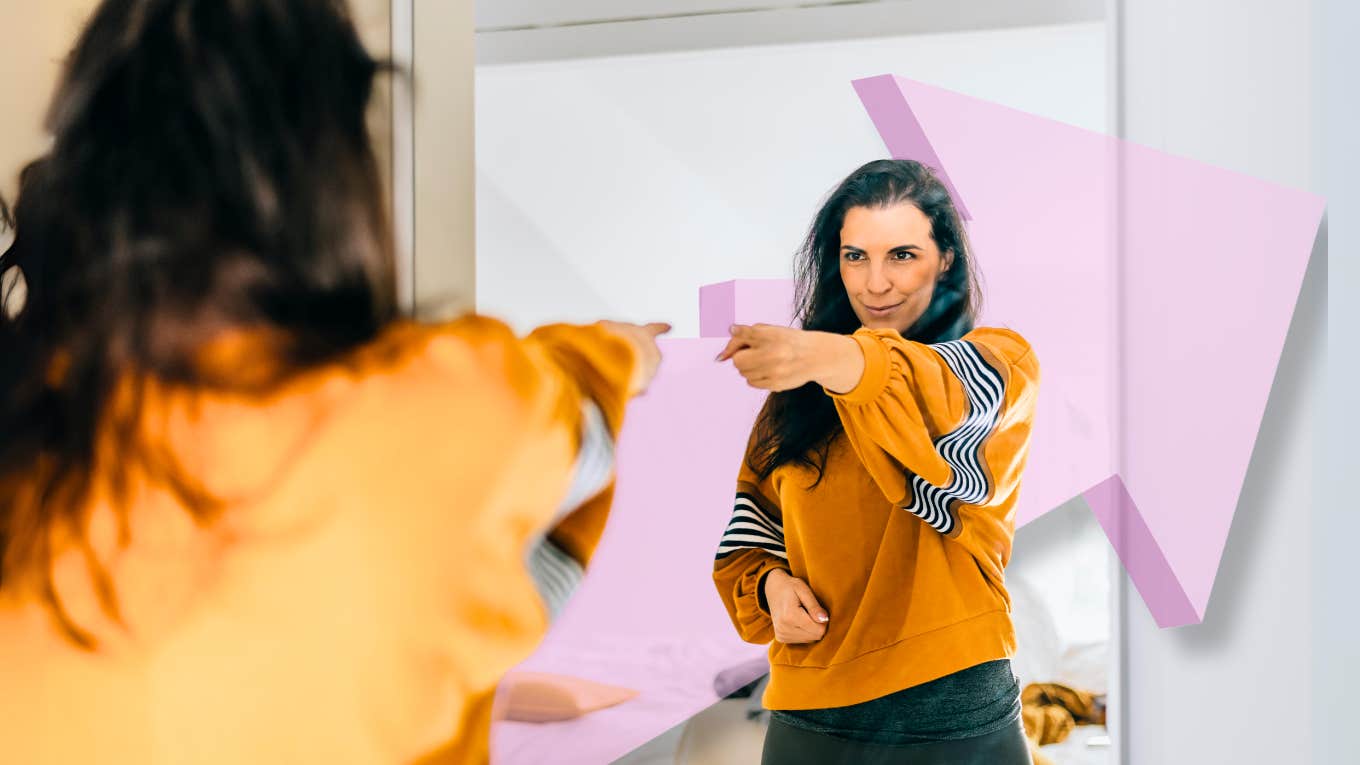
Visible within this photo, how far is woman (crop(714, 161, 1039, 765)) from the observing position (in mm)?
936

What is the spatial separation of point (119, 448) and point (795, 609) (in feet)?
1.90

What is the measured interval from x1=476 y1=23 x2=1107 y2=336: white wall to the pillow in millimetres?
327

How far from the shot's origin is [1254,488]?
1.01 meters

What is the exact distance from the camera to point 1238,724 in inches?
39.8

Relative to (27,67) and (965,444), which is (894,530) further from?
(27,67)

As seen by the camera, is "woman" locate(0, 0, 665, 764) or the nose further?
the nose

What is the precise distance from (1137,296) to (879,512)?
328 millimetres

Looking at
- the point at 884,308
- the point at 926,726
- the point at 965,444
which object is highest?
the point at 884,308

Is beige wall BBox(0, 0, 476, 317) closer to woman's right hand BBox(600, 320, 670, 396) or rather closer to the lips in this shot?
woman's right hand BBox(600, 320, 670, 396)

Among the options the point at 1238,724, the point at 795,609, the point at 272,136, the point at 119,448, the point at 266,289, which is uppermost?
the point at 272,136

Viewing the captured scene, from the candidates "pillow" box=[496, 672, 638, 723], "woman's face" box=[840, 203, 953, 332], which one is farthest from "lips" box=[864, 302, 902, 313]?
"pillow" box=[496, 672, 638, 723]

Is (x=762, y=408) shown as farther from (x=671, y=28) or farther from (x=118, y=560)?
(x=118, y=560)

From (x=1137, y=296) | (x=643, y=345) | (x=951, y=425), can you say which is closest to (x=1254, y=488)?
(x=1137, y=296)

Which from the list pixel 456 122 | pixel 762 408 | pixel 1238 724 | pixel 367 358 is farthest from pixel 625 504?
pixel 1238 724
